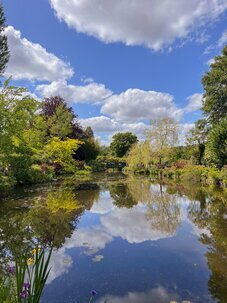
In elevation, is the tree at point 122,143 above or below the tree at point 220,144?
above

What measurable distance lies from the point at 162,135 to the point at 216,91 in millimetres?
7179

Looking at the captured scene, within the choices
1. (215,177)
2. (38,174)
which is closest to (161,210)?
(215,177)

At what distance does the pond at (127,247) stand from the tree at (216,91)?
17642 mm

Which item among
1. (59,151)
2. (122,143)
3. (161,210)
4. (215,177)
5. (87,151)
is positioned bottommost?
(161,210)

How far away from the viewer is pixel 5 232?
21.8 feet

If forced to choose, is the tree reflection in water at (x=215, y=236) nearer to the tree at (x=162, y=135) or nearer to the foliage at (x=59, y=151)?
the foliage at (x=59, y=151)

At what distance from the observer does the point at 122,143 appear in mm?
62375

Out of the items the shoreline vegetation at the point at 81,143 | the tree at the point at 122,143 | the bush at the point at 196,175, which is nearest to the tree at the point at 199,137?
the shoreline vegetation at the point at 81,143

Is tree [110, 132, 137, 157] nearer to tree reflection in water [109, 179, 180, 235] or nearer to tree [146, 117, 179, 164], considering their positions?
tree [146, 117, 179, 164]

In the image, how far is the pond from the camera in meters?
3.92

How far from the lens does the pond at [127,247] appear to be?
3.92 m

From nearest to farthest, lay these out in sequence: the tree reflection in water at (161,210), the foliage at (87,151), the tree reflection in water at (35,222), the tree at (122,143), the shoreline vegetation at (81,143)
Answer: the tree reflection in water at (35,222) < the tree reflection in water at (161,210) < the shoreline vegetation at (81,143) < the foliage at (87,151) < the tree at (122,143)

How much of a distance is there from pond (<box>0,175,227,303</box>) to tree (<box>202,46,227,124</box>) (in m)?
17.6

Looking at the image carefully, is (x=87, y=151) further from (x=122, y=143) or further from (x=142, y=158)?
(x=122, y=143)
